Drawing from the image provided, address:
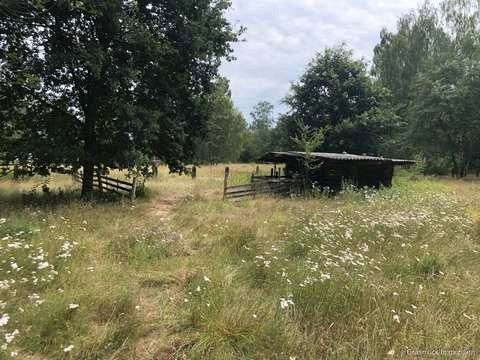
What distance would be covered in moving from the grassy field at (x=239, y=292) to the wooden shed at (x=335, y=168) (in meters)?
13.3

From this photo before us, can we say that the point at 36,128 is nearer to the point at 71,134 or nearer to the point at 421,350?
the point at 71,134

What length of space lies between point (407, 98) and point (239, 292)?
4721 centimetres

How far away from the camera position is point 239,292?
18.8 ft

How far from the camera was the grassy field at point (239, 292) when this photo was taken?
4.52 metres

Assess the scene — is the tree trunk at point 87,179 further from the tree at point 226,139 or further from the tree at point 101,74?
the tree at point 226,139

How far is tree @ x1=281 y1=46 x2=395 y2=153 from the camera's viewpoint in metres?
38.9

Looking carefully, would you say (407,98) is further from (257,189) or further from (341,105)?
(257,189)

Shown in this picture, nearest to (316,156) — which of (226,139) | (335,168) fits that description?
(335,168)

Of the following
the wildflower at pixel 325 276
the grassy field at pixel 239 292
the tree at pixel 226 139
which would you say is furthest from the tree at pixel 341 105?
the wildflower at pixel 325 276

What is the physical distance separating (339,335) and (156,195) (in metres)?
16.0

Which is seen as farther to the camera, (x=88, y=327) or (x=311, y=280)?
(x=311, y=280)

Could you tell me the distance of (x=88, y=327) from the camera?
471 centimetres

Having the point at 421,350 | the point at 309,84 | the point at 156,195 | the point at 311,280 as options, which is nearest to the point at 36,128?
the point at 156,195

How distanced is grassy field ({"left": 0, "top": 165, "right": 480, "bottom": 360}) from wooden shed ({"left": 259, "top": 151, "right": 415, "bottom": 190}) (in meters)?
13.3
